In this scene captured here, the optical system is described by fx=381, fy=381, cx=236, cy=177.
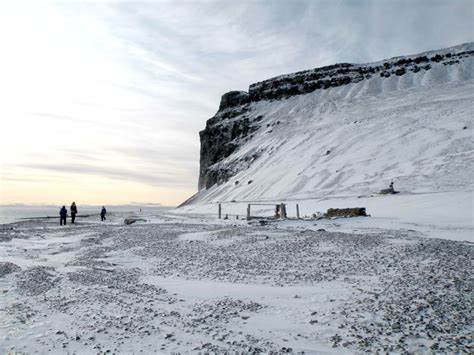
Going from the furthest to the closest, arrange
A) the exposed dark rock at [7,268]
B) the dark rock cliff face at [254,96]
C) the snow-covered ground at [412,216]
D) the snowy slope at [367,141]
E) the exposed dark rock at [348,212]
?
the dark rock cliff face at [254,96] < the snowy slope at [367,141] < the exposed dark rock at [348,212] < the snow-covered ground at [412,216] < the exposed dark rock at [7,268]

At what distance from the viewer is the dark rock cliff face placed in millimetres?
87500

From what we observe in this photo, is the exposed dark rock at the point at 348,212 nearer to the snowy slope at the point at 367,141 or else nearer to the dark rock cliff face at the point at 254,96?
the snowy slope at the point at 367,141

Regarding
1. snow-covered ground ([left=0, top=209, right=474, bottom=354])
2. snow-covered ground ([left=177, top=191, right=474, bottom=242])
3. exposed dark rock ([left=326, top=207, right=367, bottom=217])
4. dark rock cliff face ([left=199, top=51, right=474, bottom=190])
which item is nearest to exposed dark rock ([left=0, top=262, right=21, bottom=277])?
snow-covered ground ([left=0, top=209, right=474, bottom=354])

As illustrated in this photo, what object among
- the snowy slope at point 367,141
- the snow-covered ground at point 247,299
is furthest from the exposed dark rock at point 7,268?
the snowy slope at point 367,141

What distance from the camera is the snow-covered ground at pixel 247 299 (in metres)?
6.68

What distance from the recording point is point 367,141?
5209 cm

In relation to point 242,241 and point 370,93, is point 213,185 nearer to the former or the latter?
point 370,93

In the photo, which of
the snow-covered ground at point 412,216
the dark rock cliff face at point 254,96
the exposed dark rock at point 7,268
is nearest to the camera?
the exposed dark rock at point 7,268

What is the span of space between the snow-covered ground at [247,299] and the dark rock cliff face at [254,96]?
62747 mm

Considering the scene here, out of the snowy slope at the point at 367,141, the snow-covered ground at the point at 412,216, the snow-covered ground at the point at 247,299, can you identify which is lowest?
the snow-covered ground at the point at 247,299

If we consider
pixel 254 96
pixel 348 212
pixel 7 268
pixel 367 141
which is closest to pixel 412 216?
pixel 348 212

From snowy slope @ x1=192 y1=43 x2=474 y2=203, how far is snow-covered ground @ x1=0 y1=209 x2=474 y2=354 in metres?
23.7

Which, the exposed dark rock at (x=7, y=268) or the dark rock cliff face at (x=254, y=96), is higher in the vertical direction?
the dark rock cliff face at (x=254, y=96)

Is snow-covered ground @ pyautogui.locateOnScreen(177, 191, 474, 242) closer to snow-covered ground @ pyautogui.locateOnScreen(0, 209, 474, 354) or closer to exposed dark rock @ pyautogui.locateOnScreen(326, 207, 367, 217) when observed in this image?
Result: exposed dark rock @ pyautogui.locateOnScreen(326, 207, 367, 217)
